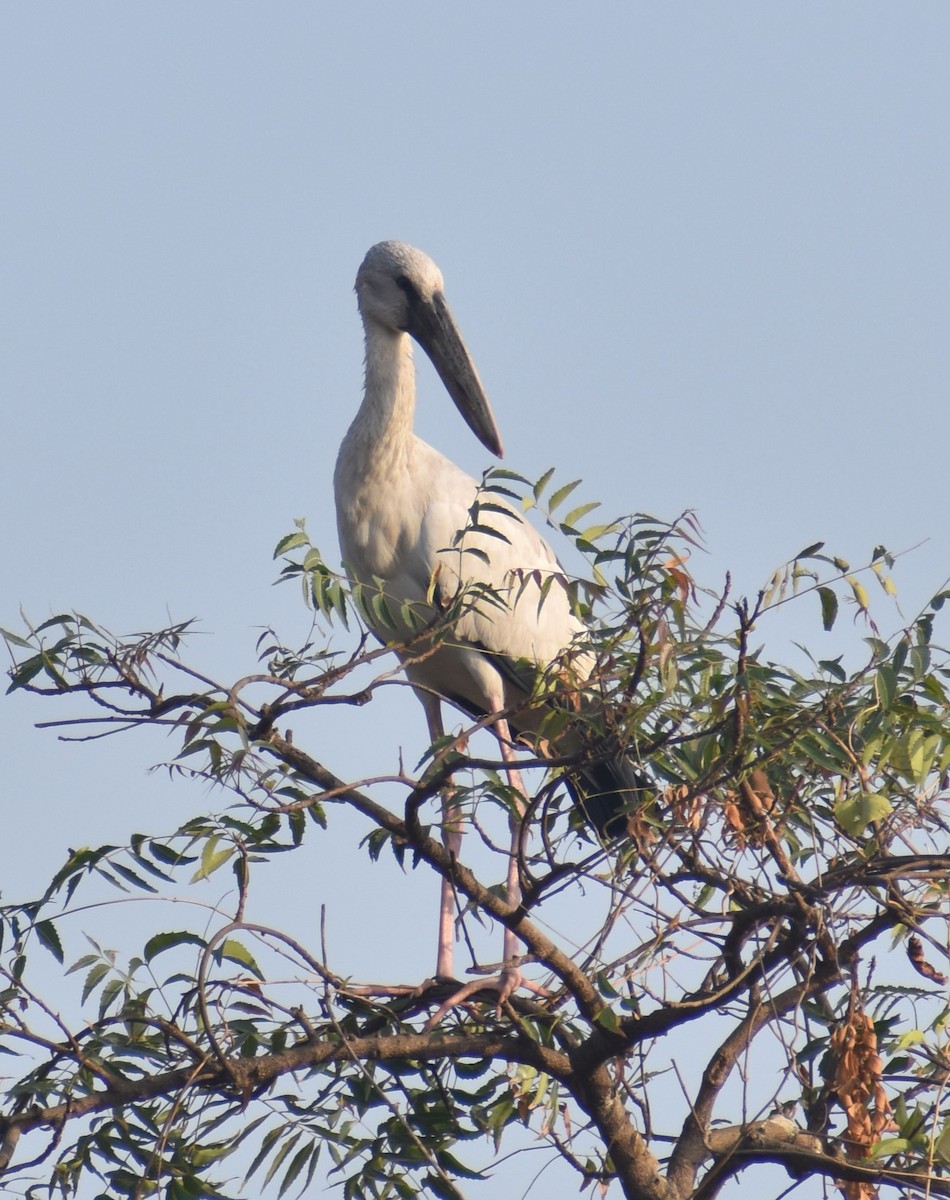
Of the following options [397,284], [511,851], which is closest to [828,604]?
[511,851]

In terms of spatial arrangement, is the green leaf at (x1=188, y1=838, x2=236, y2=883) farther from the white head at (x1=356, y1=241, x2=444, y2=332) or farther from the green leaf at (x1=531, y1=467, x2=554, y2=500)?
the white head at (x1=356, y1=241, x2=444, y2=332)

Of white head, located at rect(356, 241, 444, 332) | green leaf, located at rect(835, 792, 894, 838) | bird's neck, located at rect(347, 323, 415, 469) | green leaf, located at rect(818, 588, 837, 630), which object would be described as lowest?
green leaf, located at rect(835, 792, 894, 838)

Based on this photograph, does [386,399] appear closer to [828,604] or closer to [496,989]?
[496,989]

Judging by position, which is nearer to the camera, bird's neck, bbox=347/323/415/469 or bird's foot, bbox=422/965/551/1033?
bird's foot, bbox=422/965/551/1033

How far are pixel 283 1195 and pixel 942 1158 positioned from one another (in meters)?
1.22

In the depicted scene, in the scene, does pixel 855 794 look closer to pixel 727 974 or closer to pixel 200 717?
pixel 727 974

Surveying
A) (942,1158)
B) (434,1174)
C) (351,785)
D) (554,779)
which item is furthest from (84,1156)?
(942,1158)

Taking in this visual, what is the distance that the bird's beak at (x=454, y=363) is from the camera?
5.45 meters

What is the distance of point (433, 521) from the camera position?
5.14 metres

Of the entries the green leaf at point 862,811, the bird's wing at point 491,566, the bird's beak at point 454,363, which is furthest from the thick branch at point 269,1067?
the bird's beak at point 454,363

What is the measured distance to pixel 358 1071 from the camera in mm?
3301

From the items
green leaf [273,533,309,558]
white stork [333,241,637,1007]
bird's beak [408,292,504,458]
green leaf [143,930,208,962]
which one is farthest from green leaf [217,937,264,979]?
bird's beak [408,292,504,458]

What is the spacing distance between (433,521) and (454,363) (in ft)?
2.13

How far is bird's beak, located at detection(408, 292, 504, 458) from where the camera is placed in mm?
5445
